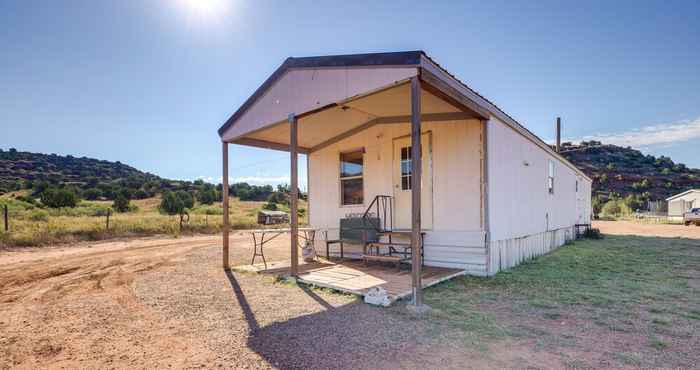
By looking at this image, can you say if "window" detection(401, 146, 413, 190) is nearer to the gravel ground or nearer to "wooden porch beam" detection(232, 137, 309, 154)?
"wooden porch beam" detection(232, 137, 309, 154)

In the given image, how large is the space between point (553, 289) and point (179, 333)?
15.5ft

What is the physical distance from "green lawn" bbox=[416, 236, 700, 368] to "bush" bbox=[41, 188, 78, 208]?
25442mm

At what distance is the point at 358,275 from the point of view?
226 inches

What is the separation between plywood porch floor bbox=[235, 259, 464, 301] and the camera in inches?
189

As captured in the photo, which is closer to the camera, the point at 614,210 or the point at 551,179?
the point at 551,179

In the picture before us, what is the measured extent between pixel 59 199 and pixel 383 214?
23.6 m

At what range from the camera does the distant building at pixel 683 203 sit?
2667 cm

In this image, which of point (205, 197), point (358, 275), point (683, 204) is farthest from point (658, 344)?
point (683, 204)

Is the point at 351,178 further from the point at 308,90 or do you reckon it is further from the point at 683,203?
the point at 683,203

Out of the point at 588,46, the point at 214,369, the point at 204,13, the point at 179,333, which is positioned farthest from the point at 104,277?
the point at 588,46

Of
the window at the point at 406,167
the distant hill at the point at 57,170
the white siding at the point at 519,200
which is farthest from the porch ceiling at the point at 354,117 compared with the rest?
the distant hill at the point at 57,170

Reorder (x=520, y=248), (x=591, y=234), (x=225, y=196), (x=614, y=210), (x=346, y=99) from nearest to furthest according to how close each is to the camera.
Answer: (x=346, y=99)
(x=225, y=196)
(x=520, y=248)
(x=591, y=234)
(x=614, y=210)

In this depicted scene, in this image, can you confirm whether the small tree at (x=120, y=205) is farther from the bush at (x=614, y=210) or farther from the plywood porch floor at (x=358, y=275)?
the bush at (x=614, y=210)

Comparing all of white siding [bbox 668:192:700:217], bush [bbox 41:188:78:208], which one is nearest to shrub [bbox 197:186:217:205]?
bush [bbox 41:188:78:208]
